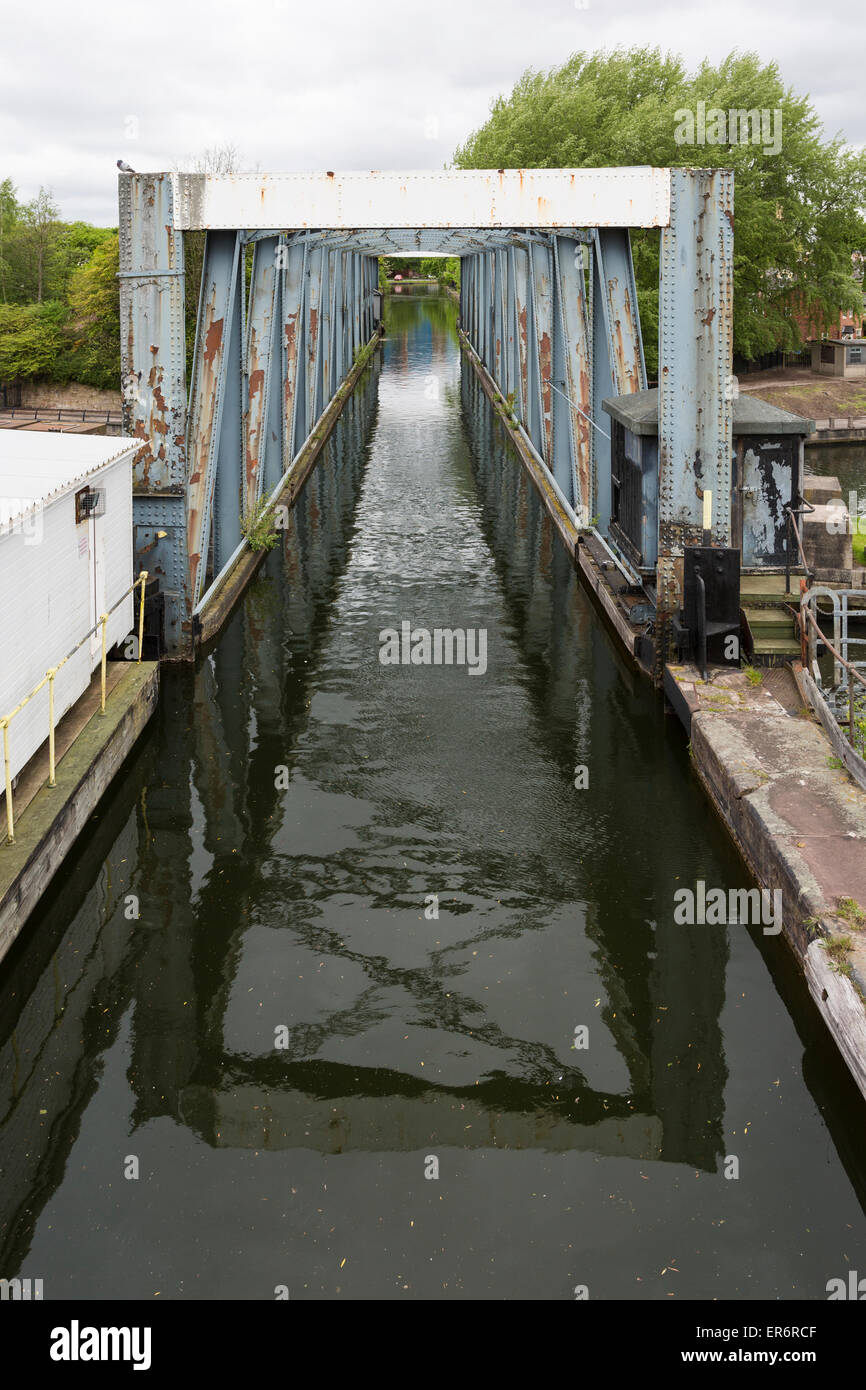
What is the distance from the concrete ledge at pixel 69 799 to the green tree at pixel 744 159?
116 feet

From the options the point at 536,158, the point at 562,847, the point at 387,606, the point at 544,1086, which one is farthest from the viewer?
the point at 536,158

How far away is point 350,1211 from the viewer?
22.5ft

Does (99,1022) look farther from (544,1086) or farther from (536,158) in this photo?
(536,158)

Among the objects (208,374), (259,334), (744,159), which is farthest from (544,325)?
(744,159)

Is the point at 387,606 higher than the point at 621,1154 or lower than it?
higher

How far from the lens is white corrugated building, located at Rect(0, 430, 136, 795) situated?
1049cm

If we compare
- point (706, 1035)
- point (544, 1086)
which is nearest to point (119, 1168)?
point (544, 1086)

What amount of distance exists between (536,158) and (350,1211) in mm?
47383

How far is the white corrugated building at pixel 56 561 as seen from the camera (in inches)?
413

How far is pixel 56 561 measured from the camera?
11891 mm

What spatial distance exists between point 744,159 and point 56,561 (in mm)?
43554

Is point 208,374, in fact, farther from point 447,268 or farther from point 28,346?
point 447,268

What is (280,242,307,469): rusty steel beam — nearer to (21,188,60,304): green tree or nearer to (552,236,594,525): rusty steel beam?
(552,236,594,525): rusty steel beam

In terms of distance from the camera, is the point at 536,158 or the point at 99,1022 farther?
the point at 536,158
